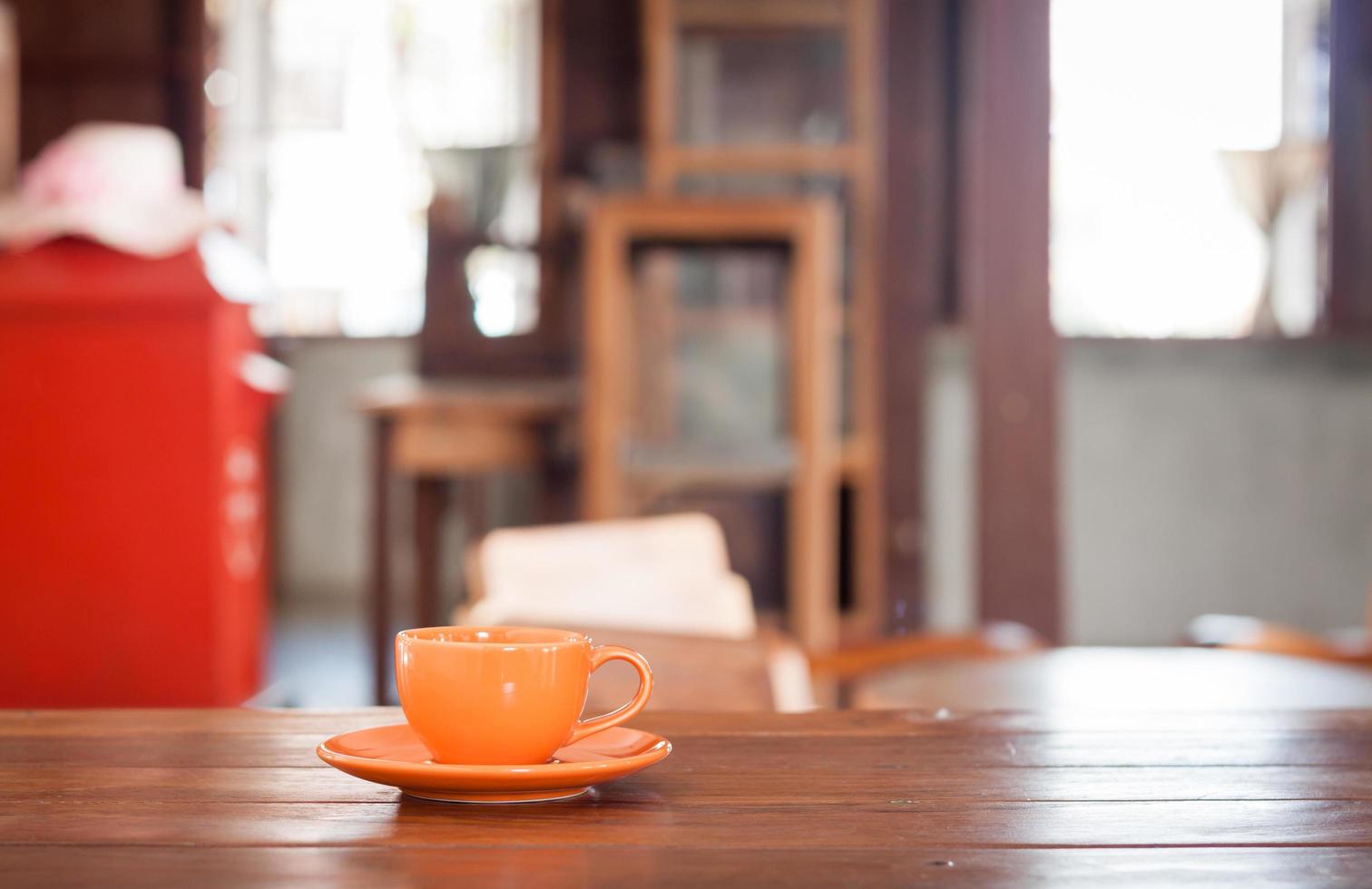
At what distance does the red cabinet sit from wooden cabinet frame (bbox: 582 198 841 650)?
81cm

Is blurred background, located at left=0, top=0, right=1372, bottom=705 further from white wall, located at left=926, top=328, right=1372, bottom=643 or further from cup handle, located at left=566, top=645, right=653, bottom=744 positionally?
cup handle, located at left=566, top=645, right=653, bottom=744

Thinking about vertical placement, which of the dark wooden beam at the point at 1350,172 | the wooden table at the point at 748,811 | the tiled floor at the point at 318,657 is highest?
the dark wooden beam at the point at 1350,172

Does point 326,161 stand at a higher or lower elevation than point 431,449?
higher

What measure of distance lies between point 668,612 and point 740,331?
2.01 m

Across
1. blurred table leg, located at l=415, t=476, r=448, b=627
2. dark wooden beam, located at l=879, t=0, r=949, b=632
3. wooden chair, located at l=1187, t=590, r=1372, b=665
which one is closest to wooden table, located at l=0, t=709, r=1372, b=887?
wooden chair, located at l=1187, t=590, r=1372, b=665

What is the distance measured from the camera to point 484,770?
1.94 feet

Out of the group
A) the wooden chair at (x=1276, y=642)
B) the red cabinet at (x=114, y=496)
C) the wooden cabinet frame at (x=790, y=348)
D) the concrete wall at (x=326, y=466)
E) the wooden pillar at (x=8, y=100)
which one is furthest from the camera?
the concrete wall at (x=326, y=466)

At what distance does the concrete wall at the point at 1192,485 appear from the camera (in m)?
4.73

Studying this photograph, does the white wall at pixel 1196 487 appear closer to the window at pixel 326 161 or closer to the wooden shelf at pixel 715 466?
the wooden shelf at pixel 715 466

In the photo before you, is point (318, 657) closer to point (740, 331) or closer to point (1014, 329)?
point (740, 331)

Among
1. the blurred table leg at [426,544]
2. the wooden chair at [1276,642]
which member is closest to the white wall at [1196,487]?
the blurred table leg at [426,544]

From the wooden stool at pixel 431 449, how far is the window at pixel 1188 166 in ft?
7.21

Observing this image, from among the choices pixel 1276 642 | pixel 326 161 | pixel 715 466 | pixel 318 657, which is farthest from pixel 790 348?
pixel 326 161

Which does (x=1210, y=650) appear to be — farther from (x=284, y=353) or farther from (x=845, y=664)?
(x=284, y=353)
